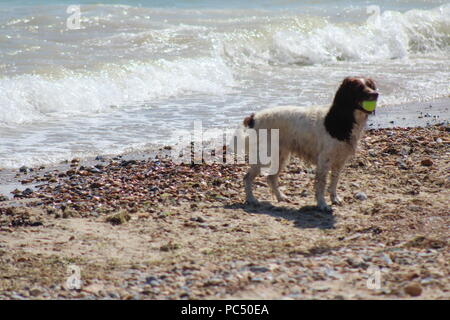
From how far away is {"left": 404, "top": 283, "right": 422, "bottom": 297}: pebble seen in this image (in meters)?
5.14

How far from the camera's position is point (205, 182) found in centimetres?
852

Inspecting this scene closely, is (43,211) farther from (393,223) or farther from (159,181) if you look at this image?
(393,223)

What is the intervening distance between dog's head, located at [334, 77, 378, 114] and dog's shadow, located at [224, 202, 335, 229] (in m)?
1.16

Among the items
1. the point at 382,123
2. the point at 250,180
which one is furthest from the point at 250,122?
the point at 382,123

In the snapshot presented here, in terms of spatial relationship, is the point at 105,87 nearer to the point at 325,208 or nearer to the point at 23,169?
the point at 23,169

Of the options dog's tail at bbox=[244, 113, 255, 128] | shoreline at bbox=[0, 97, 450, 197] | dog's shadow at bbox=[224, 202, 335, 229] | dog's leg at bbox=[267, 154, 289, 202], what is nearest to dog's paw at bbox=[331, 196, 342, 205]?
dog's shadow at bbox=[224, 202, 335, 229]

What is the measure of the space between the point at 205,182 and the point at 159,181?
1.82 feet

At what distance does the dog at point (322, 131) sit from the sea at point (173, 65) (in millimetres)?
3126

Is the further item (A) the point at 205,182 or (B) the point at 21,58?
(B) the point at 21,58

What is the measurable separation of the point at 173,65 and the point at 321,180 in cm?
933

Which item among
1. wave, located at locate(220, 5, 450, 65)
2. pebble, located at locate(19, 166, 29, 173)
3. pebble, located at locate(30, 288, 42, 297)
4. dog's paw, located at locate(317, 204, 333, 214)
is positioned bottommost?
pebble, located at locate(30, 288, 42, 297)

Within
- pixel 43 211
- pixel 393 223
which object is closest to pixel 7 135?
pixel 43 211

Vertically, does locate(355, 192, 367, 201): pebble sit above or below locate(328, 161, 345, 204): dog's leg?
below

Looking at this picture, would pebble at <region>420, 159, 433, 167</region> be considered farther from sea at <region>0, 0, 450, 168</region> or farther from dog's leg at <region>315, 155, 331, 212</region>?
sea at <region>0, 0, 450, 168</region>
